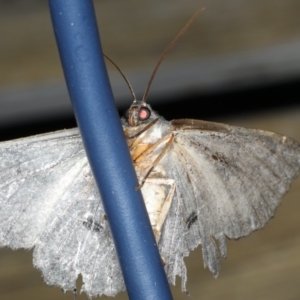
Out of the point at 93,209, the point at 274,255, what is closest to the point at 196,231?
the point at 93,209

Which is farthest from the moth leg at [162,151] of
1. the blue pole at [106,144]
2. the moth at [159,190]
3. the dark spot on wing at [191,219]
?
the blue pole at [106,144]

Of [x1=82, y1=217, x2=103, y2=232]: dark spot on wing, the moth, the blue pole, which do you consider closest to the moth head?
the moth

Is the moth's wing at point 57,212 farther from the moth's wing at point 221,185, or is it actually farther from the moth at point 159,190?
the moth's wing at point 221,185

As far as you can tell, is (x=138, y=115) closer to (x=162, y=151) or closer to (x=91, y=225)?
(x=162, y=151)

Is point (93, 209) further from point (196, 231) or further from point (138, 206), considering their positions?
point (138, 206)

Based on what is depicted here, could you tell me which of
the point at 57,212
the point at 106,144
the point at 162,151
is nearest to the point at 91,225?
the point at 57,212

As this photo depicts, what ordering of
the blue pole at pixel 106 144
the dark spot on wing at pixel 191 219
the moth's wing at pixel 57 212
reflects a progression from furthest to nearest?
1. the dark spot on wing at pixel 191 219
2. the moth's wing at pixel 57 212
3. the blue pole at pixel 106 144

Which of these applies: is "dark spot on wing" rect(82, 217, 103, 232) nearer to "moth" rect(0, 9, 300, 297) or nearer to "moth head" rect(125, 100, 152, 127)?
"moth" rect(0, 9, 300, 297)

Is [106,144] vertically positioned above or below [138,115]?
above
